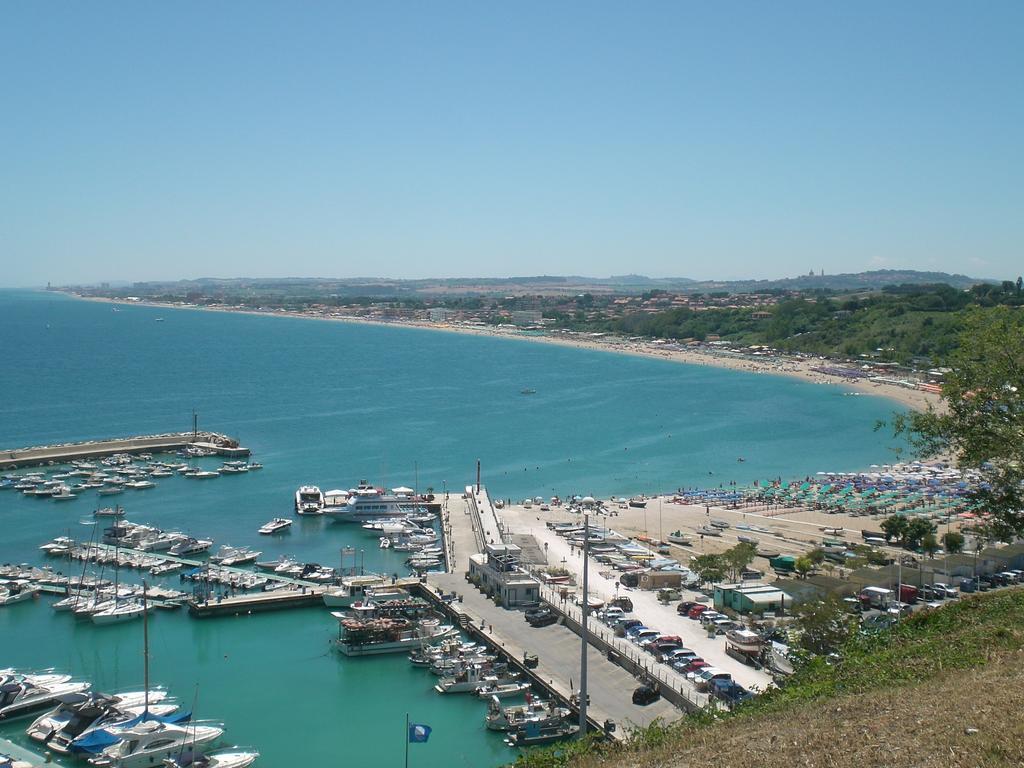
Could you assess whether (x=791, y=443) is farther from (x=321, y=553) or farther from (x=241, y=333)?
(x=241, y=333)

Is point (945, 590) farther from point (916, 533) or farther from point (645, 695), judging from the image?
point (645, 695)

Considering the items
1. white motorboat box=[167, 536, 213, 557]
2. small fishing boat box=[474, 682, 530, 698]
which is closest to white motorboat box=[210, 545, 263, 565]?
white motorboat box=[167, 536, 213, 557]

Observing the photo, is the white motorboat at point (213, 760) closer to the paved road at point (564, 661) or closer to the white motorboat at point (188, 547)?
the paved road at point (564, 661)

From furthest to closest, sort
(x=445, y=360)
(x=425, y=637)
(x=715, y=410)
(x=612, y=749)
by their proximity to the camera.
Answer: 1. (x=445, y=360)
2. (x=715, y=410)
3. (x=425, y=637)
4. (x=612, y=749)

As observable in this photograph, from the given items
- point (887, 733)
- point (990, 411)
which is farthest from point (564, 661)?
point (887, 733)

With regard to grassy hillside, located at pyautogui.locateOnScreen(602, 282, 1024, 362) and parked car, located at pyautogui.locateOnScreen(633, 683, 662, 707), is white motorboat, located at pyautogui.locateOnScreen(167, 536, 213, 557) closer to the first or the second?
parked car, located at pyautogui.locateOnScreen(633, 683, 662, 707)

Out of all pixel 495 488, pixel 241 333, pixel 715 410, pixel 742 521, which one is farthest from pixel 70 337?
pixel 742 521
